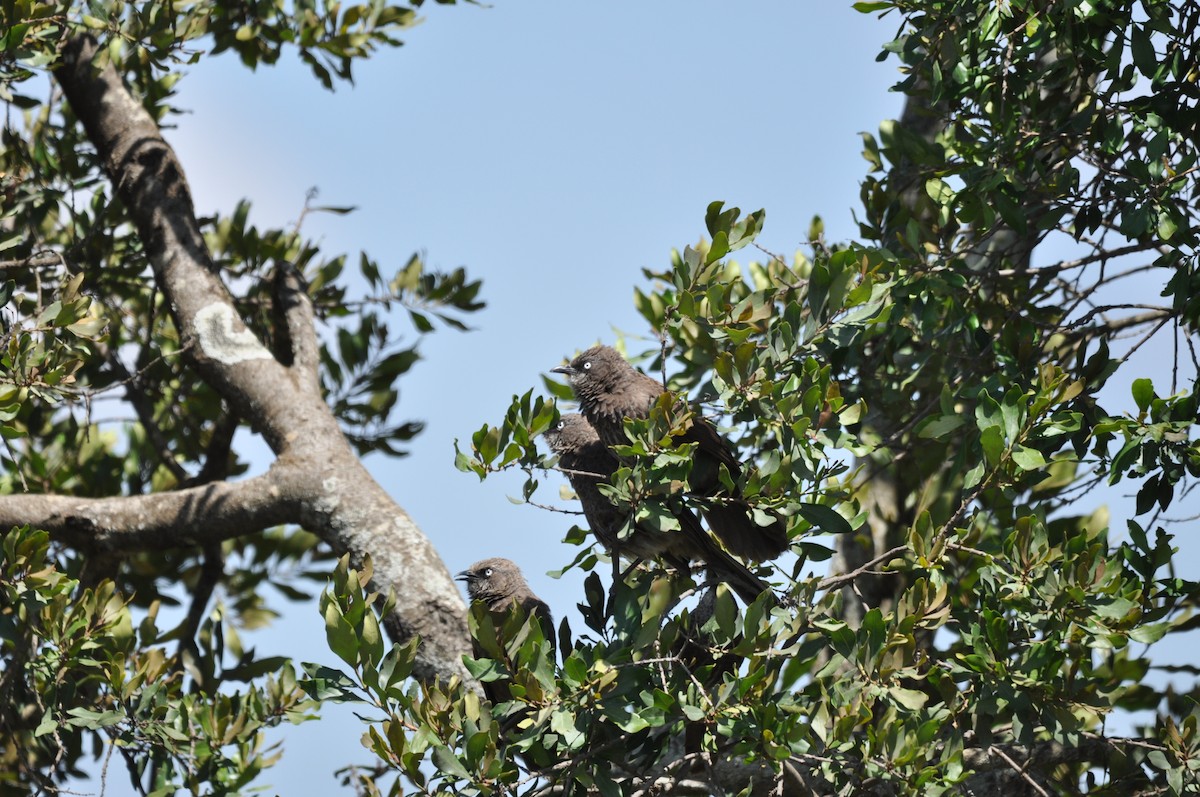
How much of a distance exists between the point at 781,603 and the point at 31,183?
382 centimetres

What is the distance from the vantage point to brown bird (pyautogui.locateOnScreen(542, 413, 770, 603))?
3541mm

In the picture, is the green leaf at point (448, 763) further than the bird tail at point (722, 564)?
No

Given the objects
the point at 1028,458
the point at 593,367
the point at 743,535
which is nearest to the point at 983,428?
the point at 1028,458

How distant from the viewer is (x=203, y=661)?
191 inches

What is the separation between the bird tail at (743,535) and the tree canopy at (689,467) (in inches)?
7.2

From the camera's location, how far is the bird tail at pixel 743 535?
355 cm

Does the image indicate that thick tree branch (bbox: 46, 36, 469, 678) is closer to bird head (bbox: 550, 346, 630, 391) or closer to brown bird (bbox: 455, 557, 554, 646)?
brown bird (bbox: 455, 557, 554, 646)

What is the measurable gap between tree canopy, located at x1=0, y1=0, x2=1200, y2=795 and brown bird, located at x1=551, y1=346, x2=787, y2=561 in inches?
4.9

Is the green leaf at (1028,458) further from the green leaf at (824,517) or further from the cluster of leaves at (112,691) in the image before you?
the cluster of leaves at (112,691)

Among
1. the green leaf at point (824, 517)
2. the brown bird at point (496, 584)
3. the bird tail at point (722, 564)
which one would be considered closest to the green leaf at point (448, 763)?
the bird tail at point (722, 564)

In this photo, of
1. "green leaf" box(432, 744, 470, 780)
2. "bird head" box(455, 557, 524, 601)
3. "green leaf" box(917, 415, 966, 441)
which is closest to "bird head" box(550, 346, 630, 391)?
"bird head" box(455, 557, 524, 601)

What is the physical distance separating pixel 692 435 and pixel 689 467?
23.6 inches

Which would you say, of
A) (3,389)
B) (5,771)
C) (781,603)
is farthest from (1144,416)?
(5,771)

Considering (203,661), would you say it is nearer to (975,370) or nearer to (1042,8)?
(975,370)
